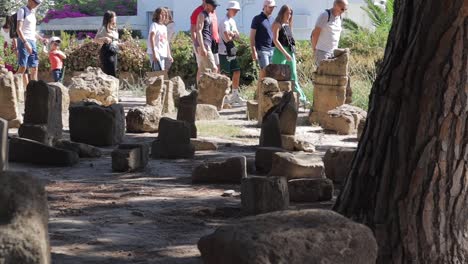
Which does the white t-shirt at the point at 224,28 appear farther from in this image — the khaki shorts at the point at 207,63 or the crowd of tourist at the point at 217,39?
the khaki shorts at the point at 207,63

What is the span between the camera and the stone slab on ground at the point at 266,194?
22.1ft

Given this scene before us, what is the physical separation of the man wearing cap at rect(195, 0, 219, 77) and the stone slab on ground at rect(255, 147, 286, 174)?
6.45m

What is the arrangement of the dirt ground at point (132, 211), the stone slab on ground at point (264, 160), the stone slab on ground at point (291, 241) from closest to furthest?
the stone slab on ground at point (291, 241), the dirt ground at point (132, 211), the stone slab on ground at point (264, 160)

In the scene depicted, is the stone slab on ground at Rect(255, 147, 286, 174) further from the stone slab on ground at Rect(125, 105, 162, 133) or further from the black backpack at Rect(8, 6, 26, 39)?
the black backpack at Rect(8, 6, 26, 39)

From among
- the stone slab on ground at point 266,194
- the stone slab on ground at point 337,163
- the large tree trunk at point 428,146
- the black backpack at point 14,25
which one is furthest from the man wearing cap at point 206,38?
the large tree trunk at point 428,146

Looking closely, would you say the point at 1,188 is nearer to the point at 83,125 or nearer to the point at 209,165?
the point at 209,165

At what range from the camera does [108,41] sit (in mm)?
15531

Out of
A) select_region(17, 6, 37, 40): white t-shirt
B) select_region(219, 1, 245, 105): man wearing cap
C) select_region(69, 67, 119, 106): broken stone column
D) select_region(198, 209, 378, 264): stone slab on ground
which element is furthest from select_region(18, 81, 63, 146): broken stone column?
select_region(219, 1, 245, 105): man wearing cap

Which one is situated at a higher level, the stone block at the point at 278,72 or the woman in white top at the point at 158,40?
the woman in white top at the point at 158,40

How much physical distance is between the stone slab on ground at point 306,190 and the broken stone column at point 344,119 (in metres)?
5.25

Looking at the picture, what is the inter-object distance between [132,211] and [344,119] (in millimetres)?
6243

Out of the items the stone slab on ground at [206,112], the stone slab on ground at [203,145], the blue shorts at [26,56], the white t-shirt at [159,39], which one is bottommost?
the stone slab on ground at [203,145]

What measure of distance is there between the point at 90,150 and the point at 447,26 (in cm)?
561

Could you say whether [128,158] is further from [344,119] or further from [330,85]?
[330,85]
